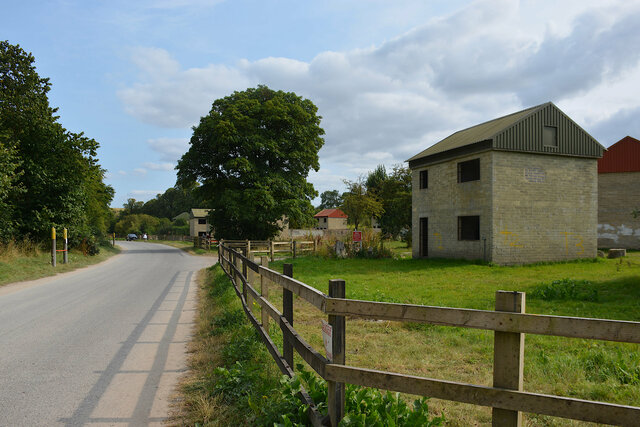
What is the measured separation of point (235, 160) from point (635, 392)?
2968cm

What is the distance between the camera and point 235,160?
105 ft

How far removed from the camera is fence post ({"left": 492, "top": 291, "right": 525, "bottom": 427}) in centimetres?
240

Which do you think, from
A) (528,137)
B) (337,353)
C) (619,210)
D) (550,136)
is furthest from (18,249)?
(619,210)

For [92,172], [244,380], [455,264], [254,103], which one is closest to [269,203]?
[254,103]

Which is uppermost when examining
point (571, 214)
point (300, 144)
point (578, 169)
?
point (300, 144)

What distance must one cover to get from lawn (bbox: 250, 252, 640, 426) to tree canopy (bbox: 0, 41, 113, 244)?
622 inches

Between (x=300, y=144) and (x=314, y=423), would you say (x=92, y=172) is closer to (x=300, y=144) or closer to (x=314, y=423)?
(x=300, y=144)

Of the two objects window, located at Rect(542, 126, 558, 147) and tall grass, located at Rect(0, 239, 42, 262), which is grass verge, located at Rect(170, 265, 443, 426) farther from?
window, located at Rect(542, 126, 558, 147)

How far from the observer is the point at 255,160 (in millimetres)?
34625

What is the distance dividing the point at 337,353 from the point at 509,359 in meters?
1.12

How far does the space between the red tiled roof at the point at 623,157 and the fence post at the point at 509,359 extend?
36.1 m

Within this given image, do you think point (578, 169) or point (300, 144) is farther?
point (300, 144)

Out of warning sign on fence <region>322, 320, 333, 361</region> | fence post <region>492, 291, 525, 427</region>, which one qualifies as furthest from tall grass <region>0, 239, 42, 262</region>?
fence post <region>492, 291, 525, 427</region>

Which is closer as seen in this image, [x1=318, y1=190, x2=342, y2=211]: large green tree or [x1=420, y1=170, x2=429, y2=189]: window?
[x1=420, y1=170, x2=429, y2=189]: window
